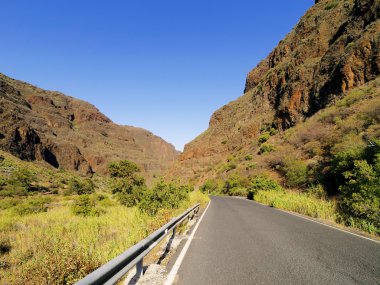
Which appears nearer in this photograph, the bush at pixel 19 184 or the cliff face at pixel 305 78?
the bush at pixel 19 184

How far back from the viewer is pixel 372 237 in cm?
807

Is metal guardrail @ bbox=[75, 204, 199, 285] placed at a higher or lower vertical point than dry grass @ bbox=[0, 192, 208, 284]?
higher

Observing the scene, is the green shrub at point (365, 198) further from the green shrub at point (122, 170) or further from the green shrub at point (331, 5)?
the green shrub at point (331, 5)

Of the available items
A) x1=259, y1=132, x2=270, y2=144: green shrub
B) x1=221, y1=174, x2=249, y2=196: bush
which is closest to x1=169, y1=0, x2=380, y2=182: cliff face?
x1=259, y1=132, x2=270, y2=144: green shrub

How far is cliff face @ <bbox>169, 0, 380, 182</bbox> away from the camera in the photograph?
38750 mm

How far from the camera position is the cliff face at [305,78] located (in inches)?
1526

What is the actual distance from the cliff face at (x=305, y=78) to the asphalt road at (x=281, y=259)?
3622 centimetres

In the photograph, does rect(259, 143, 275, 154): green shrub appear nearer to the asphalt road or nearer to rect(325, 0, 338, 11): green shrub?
rect(325, 0, 338, 11): green shrub

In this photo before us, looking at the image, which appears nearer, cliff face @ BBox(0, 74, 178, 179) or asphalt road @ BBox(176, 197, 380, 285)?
asphalt road @ BBox(176, 197, 380, 285)

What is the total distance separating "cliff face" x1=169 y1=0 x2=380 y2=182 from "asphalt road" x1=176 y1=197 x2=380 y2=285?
36225mm

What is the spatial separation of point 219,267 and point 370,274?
2.52m

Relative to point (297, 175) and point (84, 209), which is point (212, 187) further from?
point (84, 209)

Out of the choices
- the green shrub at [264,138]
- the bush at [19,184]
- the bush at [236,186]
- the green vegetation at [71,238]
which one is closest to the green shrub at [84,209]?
the green vegetation at [71,238]

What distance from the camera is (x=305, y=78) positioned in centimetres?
5219
